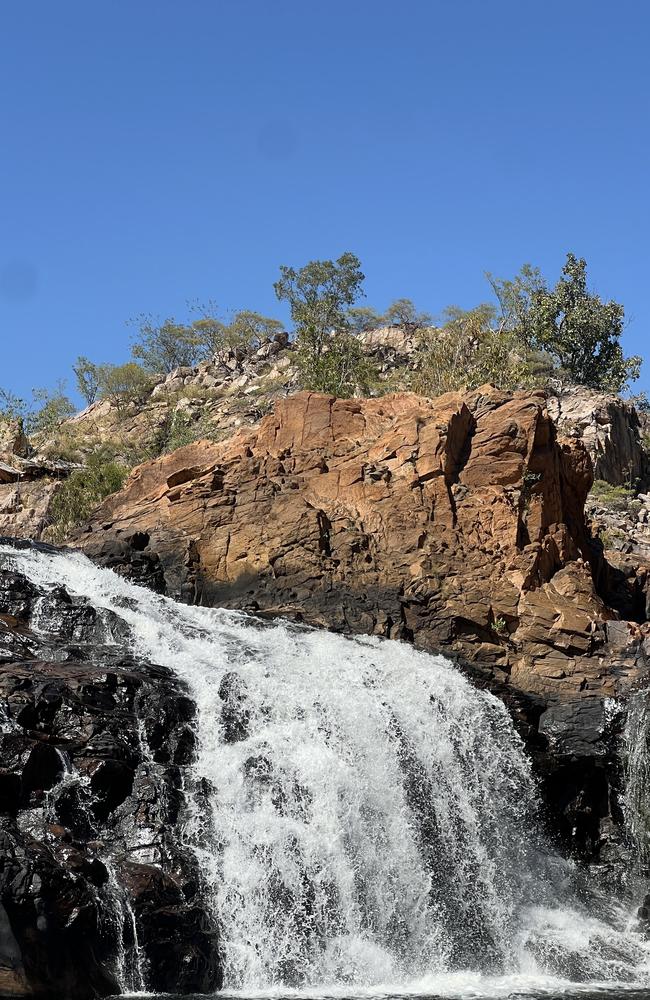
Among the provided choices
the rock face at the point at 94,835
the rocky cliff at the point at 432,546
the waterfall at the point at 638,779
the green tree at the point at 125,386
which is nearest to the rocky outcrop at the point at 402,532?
the rocky cliff at the point at 432,546

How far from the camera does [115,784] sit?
20172mm

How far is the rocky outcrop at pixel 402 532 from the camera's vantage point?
2988 cm

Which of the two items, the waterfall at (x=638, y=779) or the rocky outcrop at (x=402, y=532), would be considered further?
the rocky outcrop at (x=402, y=532)

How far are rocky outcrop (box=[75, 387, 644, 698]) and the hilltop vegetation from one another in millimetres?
15760

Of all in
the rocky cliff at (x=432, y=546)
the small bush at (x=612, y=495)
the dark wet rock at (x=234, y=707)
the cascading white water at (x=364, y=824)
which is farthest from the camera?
the small bush at (x=612, y=495)

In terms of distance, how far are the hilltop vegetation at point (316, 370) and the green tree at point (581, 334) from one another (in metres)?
0.06

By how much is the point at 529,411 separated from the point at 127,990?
21246 mm

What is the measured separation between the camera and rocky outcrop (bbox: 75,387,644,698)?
98.0 ft

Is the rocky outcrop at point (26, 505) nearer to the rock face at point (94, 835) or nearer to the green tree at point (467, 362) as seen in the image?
the green tree at point (467, 362)

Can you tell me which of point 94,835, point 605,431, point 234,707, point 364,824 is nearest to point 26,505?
point 605,431

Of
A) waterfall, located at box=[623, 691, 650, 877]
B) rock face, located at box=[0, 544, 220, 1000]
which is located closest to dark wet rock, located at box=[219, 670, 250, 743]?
rock face, located at box=[0, 544, 220, 1000]

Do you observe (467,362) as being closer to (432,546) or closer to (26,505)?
(26,505)

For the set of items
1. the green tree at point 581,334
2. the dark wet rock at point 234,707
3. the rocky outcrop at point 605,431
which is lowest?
the dark wet rock at point 234,707

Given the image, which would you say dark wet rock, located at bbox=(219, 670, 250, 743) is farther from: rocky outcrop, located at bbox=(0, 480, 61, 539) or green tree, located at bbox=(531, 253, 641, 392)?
green tree, located at bbox=(531, 253, 641, 392)
